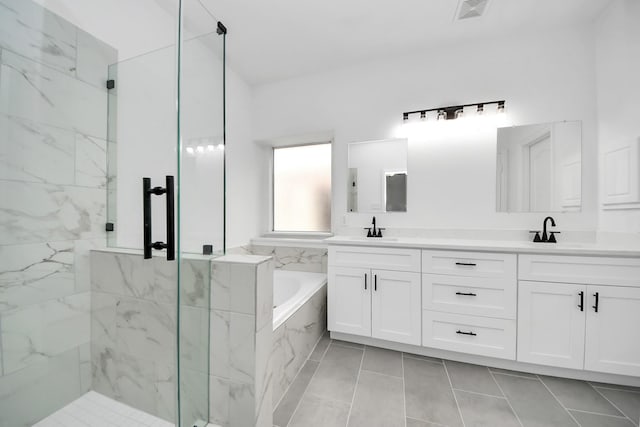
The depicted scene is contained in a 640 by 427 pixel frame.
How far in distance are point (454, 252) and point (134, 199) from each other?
2.02 m

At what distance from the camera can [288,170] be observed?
2889mm

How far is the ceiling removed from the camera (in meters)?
1.69

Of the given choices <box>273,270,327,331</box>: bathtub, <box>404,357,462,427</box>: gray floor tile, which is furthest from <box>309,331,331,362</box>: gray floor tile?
<box>404,357,462,427</box>: gray floor tile

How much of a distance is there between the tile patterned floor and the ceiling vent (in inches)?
98.1

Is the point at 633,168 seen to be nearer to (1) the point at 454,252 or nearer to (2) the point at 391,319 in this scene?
(1) the point at 454,252

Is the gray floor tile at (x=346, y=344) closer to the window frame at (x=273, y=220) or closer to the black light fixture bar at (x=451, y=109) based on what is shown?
the window frame at (x=273, y=220)

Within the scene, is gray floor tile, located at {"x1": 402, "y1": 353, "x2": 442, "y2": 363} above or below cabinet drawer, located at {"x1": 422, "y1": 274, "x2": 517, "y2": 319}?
below

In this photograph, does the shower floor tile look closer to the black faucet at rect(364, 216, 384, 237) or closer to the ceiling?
the black faucet at rect(364, 216, 384, 237)

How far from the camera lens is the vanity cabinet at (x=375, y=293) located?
1739mm

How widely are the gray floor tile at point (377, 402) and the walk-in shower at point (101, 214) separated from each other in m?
0.77

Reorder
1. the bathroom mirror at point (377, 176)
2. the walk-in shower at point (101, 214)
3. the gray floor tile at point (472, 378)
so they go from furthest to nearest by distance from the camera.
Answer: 1. the bathroom mirror at point (377, 176)
2. the gray floor tile at point (472, 378)
3. the walk-in shower at point (101, 214)

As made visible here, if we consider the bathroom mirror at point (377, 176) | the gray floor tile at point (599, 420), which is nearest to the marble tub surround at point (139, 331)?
the bathroom mirror at point (377, 176)

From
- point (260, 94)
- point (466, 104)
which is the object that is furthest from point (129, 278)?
point (466, 104)

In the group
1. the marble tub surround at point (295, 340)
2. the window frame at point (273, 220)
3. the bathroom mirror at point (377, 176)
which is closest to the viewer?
the marble tub surround at point (295, 340)
